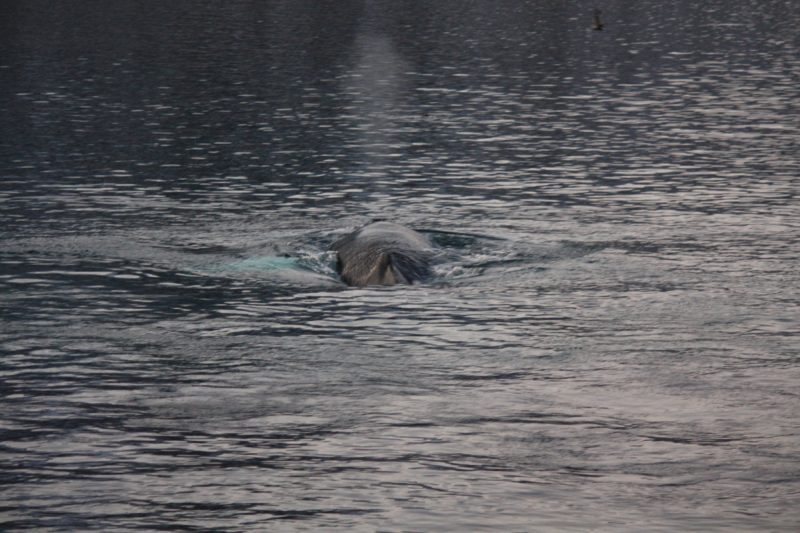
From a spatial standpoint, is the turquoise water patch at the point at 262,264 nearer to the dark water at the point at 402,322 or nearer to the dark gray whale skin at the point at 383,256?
the dark water at the point at 402,322

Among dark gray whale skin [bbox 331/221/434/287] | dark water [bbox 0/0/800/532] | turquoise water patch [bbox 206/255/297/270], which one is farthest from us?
turquoise water patch [bbox 206/255/297/270]

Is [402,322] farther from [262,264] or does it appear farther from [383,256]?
[262,264]

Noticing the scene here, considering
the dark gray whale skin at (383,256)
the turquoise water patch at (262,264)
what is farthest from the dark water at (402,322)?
the dark gray whale skin at (383,256)

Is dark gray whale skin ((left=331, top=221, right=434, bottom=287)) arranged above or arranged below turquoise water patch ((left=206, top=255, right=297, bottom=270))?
above

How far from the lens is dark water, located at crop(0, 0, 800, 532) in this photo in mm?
10539

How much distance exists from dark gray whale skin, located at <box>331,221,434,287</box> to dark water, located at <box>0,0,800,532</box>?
36 cm

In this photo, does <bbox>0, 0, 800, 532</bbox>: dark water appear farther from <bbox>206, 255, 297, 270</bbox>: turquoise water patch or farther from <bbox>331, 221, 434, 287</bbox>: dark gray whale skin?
<bbox>331, 221, 434, 287</bbox>: dark gray whale skin

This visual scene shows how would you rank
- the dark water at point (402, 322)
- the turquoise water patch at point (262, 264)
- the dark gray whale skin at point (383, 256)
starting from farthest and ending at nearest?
the turquoise water patch at point (262, 264) → the dark gray whale skin at point (383, 256) → the dark water at point (402, 322)

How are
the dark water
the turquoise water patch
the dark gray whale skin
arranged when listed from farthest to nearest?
the turquoise water patch, the dark gray whale skin, the dark water

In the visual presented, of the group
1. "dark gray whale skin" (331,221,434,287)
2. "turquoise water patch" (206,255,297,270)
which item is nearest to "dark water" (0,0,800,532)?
"turquoise water patch" (206,255,297,270)

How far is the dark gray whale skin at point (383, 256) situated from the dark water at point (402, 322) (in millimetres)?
364

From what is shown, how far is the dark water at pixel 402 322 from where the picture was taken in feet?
34.6

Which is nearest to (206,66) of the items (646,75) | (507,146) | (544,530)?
(646,75)

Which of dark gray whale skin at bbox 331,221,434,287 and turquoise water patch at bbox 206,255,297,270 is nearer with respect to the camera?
dark gray whale skin at bbox 331,221,434,287
